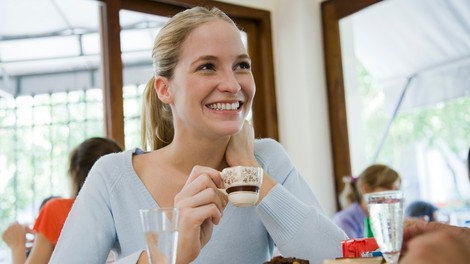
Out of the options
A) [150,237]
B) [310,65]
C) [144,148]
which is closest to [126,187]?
[144,148]

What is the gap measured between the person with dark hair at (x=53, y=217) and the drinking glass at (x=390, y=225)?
1.83 metres

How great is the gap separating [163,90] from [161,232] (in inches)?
29.3

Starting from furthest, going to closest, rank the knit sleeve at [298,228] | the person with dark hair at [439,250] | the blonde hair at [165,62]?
the blonde hair at [165,62], the knit sleeve at [298,228], the person with dark hair at [439,250]

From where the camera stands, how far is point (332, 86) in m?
4.05

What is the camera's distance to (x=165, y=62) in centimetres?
154

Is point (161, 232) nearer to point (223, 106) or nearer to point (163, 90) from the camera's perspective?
point (223, 106)

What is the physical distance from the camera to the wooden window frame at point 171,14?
3.47m

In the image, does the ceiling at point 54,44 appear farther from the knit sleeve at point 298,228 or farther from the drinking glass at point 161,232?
the drinking glass at point 161,232

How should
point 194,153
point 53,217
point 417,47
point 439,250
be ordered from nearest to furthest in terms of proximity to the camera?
point 439,250, point 194,153, point 53,217, point 417,47

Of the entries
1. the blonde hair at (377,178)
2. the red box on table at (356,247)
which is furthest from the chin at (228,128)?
the blonde hair at (377,178)

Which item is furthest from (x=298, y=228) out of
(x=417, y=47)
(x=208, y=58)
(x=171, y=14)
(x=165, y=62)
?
A: (x=417, y=47)

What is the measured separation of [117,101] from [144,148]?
1784 mm

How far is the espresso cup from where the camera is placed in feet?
3.70

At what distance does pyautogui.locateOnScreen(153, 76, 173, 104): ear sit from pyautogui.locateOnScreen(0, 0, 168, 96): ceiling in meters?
1.96
